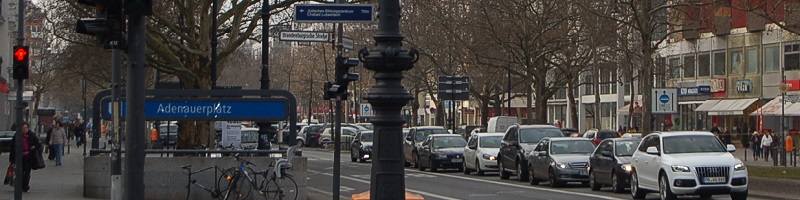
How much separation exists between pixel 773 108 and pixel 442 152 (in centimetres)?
2891

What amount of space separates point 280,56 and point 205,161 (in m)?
99.4

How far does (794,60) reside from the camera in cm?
6309

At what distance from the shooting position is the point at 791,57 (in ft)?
208

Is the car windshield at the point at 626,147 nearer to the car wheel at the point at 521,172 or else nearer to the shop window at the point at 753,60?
the car wheel at the point at 521,172

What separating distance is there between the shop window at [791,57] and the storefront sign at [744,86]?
3779 mm

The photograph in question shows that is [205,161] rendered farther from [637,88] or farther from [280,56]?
[280,56]

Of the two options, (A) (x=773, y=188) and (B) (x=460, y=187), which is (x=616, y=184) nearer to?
(A) (x=773, y=188)

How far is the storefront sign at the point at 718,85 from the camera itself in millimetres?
70125

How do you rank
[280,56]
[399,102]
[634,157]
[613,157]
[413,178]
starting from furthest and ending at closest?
[280,56] → [413,178] → [613,157] → [634,157] → [399,102]

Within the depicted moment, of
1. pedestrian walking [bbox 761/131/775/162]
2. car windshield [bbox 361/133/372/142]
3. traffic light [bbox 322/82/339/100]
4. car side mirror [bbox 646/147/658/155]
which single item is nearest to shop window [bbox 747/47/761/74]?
pedestrian walking [bbox 761/131/775/162]

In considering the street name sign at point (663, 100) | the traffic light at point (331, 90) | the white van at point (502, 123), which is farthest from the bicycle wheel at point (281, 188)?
the white van at point (502, 123)

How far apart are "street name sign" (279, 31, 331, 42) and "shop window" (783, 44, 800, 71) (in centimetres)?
A: 4680

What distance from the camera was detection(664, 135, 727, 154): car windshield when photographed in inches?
900

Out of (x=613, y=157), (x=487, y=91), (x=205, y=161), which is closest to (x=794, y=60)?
(x=487, y=91)
